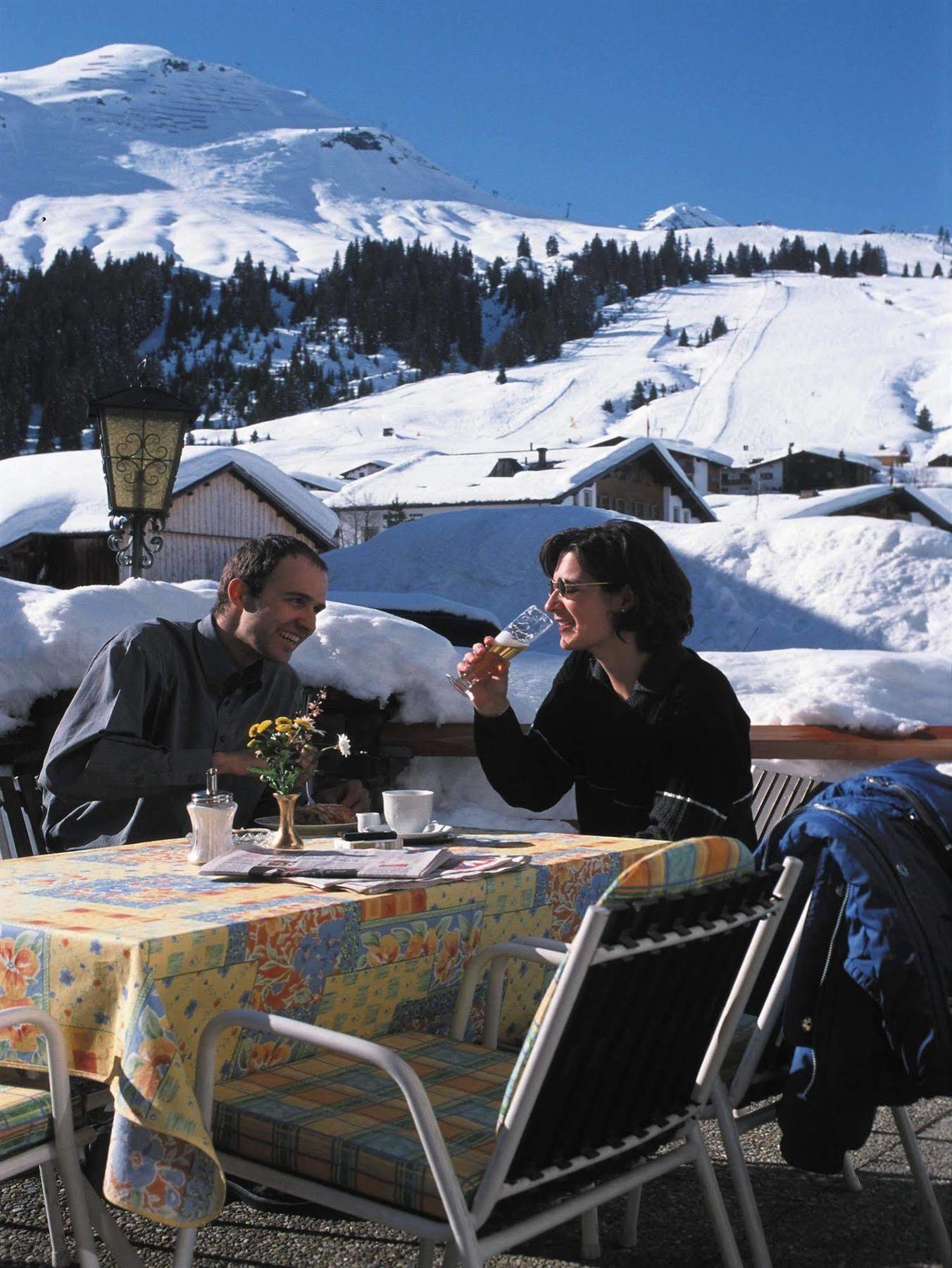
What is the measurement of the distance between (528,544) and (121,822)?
24235mm

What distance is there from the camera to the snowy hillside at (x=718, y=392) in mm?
89875

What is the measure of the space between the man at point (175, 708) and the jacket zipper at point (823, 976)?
1.40 meters

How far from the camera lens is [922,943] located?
6.99 feet

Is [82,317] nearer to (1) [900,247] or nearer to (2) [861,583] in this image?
(2) [861,583]

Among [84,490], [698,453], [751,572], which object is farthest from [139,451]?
[698,453]

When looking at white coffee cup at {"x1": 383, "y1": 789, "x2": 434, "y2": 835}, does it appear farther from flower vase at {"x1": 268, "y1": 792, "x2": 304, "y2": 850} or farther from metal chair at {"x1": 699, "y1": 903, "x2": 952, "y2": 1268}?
metal chair at {"x1": 699, "y1": 903, "x2": 952, "y2": 1268}

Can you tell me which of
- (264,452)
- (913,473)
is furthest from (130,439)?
(264,452)

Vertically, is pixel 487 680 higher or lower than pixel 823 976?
higher

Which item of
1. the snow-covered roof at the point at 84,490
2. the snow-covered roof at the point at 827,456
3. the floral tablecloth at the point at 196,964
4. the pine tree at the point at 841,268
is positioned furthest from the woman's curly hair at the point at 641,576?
the pine tree at the point at 841,268

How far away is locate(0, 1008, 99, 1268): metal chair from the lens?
1.87 metres

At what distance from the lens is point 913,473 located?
73.2 metres

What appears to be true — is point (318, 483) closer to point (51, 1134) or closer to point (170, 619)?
point (170, 619)

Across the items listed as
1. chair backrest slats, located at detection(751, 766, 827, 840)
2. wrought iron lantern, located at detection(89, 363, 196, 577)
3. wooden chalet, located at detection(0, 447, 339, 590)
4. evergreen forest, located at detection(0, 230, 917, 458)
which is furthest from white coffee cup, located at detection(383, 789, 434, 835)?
evergreen forest, located at detection(0, 230, 917, 458)

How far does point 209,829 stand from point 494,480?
3819 centimetres
